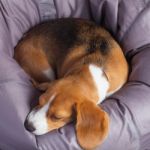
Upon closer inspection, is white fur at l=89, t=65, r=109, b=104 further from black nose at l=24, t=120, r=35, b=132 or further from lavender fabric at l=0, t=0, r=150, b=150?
black nose at l=24, t=120, r=35, b=132

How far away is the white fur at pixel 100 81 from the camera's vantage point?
1.64 m

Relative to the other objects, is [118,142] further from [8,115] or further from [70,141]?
[8,115]

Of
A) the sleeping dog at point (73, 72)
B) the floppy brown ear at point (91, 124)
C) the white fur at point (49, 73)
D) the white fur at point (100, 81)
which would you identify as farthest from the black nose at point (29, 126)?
the white fur at point (49, 73)

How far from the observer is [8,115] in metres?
1.56

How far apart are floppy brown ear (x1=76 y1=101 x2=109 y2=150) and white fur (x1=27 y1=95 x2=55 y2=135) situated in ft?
0.43

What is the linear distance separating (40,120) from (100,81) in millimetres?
349

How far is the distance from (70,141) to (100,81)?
32 cm

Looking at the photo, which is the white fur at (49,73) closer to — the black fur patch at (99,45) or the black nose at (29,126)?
the black fur patch at (99,45)

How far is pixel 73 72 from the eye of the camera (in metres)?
1.67

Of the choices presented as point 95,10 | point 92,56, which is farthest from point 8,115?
point 95,10

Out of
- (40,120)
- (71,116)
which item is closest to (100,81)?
(71,116)

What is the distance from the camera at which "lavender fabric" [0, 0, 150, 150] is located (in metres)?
1.52

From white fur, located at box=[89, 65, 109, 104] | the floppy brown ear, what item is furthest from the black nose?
white fur, located at box=[89, 65, 109, 104]

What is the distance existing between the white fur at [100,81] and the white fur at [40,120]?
0.25 meters
